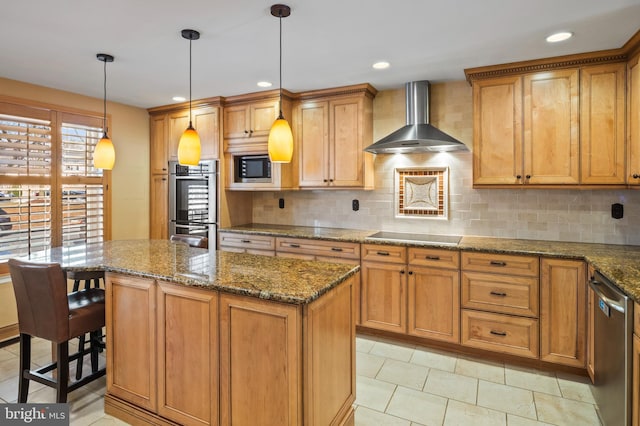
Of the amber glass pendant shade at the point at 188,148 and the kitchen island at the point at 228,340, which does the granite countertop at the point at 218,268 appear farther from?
the amber glass pendant shade at the point at 188,148

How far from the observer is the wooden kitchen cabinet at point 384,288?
329cm

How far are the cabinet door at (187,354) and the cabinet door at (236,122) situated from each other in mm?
2534

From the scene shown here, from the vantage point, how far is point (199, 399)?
193cm

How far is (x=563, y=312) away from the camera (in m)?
2.74

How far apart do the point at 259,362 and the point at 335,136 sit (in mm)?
2649

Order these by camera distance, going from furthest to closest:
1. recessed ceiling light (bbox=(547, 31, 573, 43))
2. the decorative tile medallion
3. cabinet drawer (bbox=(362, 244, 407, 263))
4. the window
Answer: the decorative tile medallion < the window < cabinet drawer (bbox=(362, 244, 407, 263)) < recessed ceiling light (bbox=(547, 31, 573, 43))

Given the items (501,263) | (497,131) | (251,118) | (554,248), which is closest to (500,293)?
(501,263)

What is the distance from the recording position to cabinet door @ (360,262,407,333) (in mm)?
3293

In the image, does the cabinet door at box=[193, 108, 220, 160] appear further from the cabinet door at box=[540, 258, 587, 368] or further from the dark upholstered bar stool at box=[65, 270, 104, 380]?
the cabinet door at box=[540, 258, 587, 368]

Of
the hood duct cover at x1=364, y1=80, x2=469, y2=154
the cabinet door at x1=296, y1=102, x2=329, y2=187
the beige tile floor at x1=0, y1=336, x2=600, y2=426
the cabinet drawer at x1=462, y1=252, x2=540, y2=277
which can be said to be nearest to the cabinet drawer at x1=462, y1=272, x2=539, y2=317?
the cabinet drawer at x1=462, y1=252, x2=540, y2=277

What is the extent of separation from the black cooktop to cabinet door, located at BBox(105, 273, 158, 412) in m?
2.01

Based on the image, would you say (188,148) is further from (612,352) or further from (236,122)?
(612,352)

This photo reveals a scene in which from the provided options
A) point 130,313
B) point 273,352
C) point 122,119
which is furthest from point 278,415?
point 122,119

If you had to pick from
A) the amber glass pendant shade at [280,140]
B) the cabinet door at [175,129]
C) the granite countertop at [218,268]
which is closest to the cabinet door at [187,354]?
the granite countertop at [218,268]
